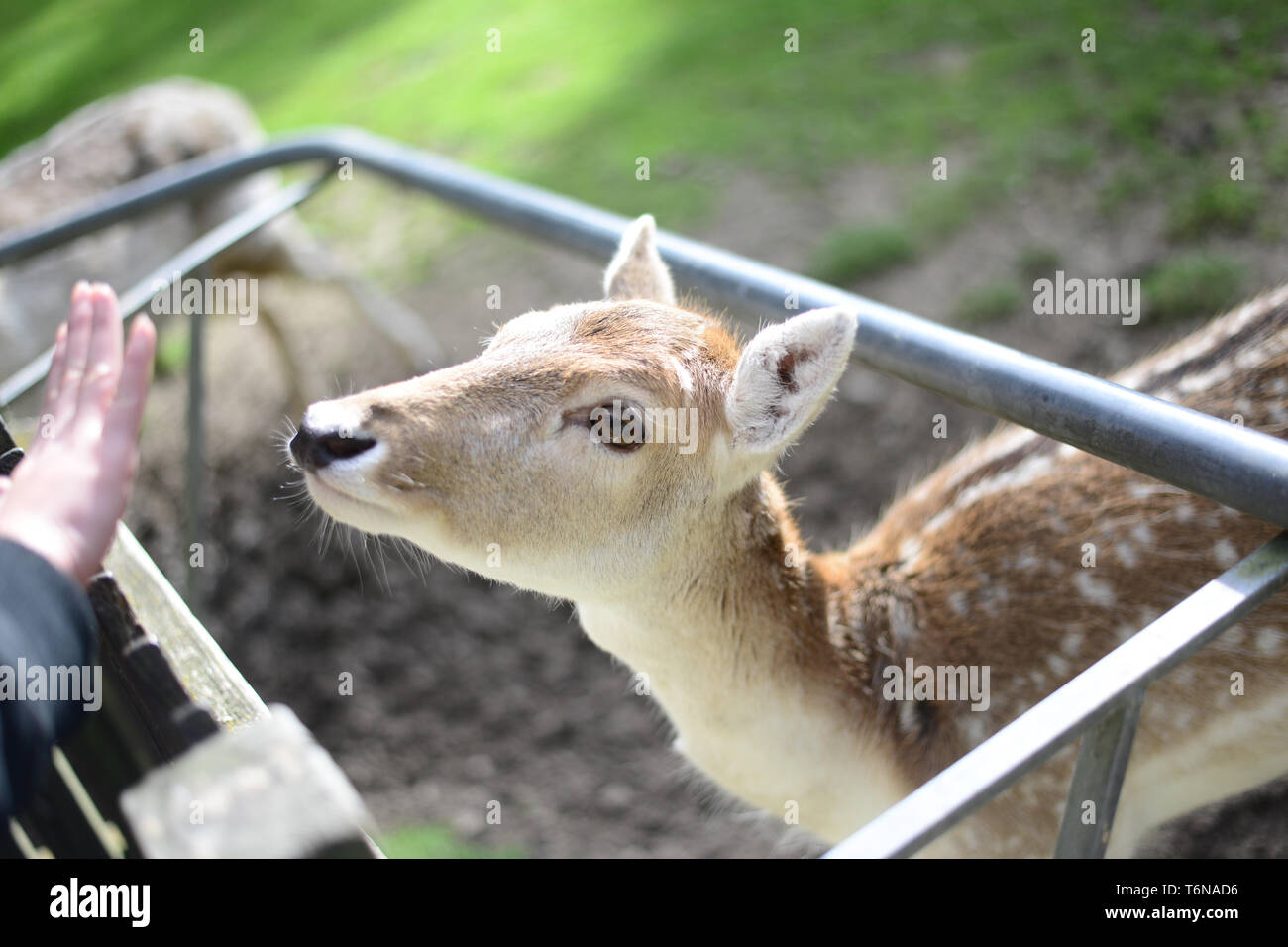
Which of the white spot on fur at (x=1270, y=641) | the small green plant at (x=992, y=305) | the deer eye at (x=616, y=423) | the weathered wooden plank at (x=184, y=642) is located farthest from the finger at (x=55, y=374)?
the small green plant at (x=992, y=305)

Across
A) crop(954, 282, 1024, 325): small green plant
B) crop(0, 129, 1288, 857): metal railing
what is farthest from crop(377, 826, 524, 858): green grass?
crop(954, 282, 1024, 325): small green plant

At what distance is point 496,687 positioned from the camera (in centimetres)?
440

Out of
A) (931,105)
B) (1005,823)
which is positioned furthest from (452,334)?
(1005,823)

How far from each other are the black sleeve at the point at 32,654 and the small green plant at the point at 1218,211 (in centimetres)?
480

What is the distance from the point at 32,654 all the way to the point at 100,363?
49cm

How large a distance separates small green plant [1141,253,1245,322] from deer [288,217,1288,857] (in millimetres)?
1866

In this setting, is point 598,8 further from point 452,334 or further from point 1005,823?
point 1005,823

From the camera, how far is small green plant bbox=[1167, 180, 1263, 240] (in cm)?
446

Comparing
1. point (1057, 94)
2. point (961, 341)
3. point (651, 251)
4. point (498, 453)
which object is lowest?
point (498, 453)

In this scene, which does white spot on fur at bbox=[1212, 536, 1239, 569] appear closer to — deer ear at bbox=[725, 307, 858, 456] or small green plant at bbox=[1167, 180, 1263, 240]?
deer ear at bbox=[725, 307, 858, 456]

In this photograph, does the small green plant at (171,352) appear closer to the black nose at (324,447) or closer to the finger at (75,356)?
the black nose at (324,447)

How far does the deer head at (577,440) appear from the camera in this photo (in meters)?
1.83

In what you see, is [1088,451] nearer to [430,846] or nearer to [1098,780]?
[1098,780]

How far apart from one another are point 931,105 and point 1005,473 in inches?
167
